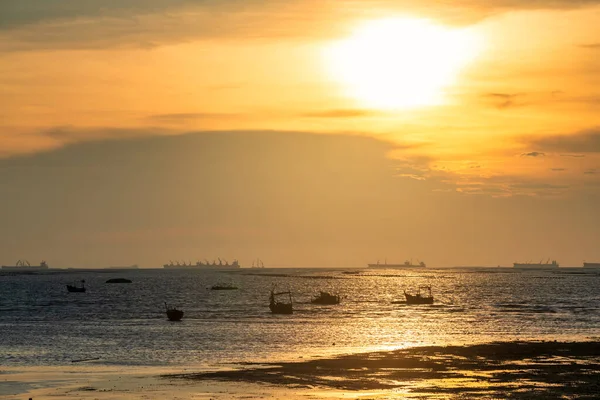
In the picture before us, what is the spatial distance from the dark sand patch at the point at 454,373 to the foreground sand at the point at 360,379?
0.06m

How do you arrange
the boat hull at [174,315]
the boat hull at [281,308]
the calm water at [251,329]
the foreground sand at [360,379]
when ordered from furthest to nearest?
the boat hull at [281,308] < the boat hull at [174,315] < the calm water at [251,329] < the foreground sand at [360,379]

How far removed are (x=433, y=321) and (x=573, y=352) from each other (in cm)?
4790

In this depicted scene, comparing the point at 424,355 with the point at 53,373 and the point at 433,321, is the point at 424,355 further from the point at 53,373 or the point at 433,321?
the point at 433,321

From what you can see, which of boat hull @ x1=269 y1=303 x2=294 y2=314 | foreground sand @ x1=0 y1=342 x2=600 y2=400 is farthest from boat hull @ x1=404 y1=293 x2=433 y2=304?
foreground sand @ x1=0 y1=342 x2=600 y2=400

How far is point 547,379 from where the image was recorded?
190 feet

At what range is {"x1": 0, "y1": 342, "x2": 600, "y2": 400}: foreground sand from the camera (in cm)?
5344

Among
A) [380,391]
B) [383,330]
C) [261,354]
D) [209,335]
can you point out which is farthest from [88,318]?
[380,391]

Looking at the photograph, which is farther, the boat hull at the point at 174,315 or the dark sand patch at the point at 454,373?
the boat hull at the point at 174,315

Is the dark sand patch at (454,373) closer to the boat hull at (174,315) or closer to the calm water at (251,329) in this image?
the calm water at (251,329)

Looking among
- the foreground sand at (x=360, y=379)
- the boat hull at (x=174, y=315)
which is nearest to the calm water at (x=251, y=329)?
the boat hull at (x=174, y=315)

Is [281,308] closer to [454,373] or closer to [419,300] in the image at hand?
[419,300]

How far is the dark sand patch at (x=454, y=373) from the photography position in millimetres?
53844

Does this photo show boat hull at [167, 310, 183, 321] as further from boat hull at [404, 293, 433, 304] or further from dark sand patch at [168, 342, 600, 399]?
boat hull at [404, 293, 433, 304]

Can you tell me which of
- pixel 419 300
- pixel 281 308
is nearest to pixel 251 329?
pixel 281 308
